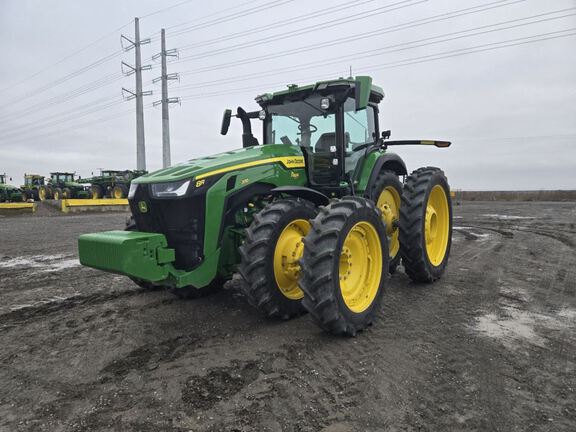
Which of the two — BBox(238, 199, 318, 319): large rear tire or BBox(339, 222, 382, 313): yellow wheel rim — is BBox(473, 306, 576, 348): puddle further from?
BBox(238, 199, 318, 319): large rear tire

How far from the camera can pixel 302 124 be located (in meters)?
5.38

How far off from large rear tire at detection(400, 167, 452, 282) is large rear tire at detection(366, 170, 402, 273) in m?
0.21

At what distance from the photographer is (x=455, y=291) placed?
5.49 meters

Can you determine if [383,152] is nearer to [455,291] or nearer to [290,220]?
[455,291]

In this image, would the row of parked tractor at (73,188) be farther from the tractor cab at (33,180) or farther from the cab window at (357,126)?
the cab window at (357,126)

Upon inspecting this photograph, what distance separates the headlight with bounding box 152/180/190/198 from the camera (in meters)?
3.95

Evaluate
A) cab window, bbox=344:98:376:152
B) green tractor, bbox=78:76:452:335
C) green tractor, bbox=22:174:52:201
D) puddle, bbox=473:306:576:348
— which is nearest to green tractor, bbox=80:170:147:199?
green tractor, bbox=22:174:52:201

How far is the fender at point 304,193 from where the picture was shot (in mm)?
4375

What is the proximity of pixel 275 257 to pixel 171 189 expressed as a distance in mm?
1157

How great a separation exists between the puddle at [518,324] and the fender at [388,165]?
2.03 metres

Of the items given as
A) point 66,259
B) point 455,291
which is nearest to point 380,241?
point 455,291

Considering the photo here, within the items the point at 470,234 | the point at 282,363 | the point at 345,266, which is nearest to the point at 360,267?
the point at 345,266

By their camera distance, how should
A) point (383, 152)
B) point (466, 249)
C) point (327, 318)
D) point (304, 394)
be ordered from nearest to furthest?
point (304, 394) → point (327, 318) → point (383, 152) → point (466, 249)

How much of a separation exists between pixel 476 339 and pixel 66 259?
299 inches
